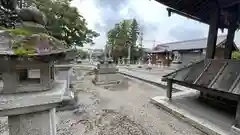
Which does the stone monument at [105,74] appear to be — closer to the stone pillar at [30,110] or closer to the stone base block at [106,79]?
the stone base block at [106,79]

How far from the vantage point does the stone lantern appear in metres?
1.24

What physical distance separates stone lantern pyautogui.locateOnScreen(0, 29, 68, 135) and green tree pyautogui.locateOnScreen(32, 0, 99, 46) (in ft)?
25.5

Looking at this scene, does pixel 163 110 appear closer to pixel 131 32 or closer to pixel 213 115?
pixel 213 115

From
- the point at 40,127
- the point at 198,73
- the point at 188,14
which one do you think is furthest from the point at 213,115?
the point at 40,127

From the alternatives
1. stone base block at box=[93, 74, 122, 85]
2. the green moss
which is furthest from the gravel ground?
stone base block at box=[93, 74, 122, 85]

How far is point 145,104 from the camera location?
5.47m

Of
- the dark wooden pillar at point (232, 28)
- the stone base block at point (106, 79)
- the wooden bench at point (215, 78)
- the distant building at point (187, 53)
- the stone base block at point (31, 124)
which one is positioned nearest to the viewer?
the stone base block at point (31, 124)

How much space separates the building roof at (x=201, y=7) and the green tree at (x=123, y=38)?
71.0 ft

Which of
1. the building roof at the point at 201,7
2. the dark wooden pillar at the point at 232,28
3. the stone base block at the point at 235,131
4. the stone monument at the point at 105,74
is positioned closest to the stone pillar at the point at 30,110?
the stone base block at the point at 235,131

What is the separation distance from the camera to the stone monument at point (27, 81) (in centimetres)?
124

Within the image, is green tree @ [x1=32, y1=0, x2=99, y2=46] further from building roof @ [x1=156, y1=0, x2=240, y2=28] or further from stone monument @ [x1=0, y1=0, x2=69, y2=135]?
stone monument @ [x1=0, y1=0, x2=69, y2=135]

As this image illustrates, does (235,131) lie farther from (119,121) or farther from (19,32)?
(19,32)

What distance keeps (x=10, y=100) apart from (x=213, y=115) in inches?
202

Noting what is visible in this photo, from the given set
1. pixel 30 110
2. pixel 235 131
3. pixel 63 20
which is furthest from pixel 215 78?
pixel 63 20
